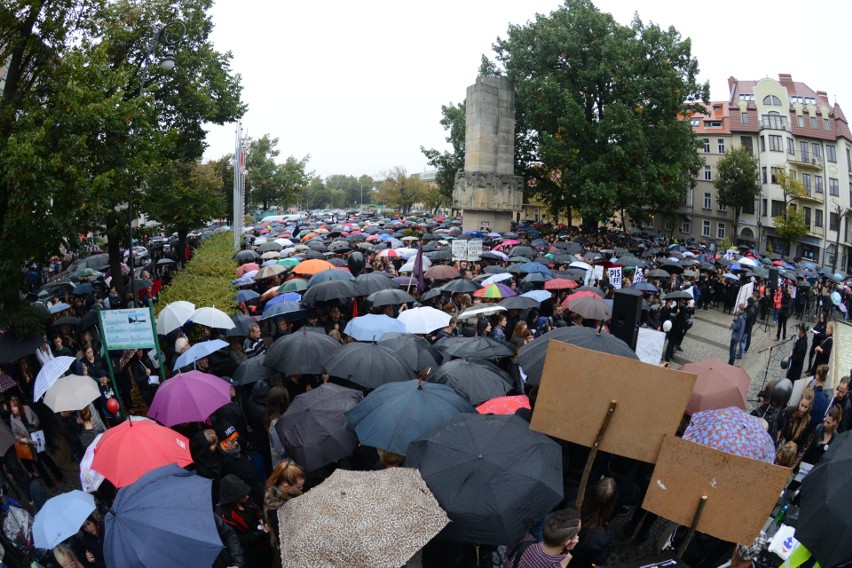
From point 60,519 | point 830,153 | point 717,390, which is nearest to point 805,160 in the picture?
point 830,153

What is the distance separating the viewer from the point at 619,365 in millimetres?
4531

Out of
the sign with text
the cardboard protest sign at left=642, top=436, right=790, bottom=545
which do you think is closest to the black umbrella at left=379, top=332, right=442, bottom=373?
the sign with text

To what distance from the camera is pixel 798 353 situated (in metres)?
11.0

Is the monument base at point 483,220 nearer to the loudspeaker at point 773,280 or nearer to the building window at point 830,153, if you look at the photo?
the loudspeaker at point 773,280

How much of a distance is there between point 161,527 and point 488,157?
2926 centimetres

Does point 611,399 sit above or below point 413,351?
above

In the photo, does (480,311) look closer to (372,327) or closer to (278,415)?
(372,327)

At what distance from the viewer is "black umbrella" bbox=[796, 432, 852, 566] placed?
140 inches

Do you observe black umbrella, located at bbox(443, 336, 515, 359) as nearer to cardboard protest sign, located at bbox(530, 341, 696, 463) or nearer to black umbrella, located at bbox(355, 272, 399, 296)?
cardboard protest sign, located at bbox(530, 341, 696, 463)

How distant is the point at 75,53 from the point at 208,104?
9.01 meters

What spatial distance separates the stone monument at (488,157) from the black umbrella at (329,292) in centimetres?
2005

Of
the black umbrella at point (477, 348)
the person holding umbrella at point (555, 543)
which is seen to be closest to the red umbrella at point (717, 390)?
the black umbrella at point (477, 348)

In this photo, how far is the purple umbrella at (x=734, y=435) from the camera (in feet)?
16.3

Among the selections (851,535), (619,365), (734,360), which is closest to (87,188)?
(619,365)
